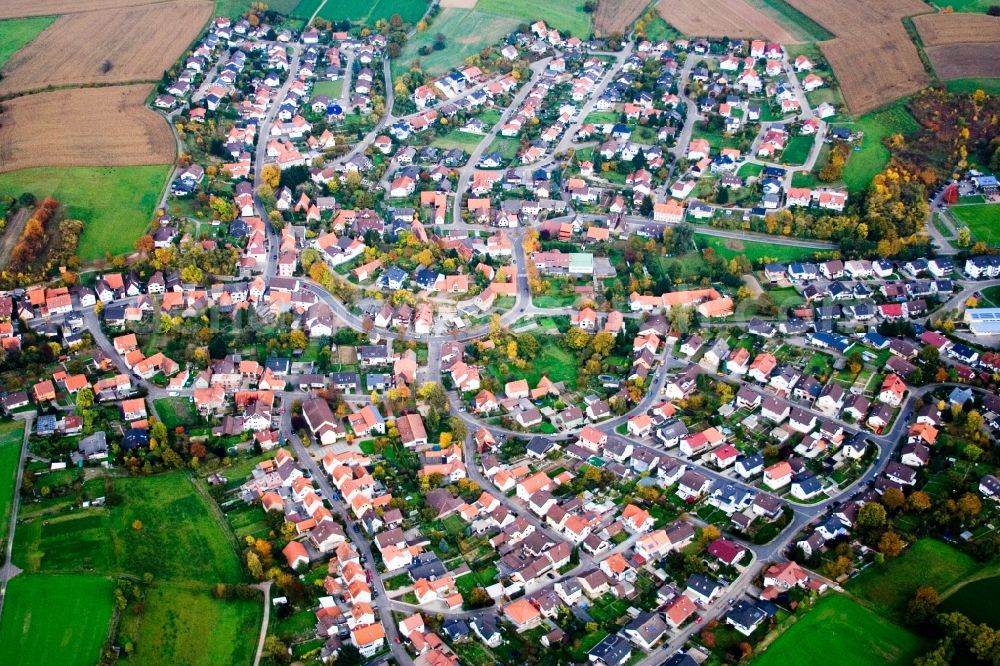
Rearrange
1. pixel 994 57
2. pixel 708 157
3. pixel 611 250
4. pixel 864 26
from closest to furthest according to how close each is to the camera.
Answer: pixel 611 250
pixel 708 157
pixel 994 57
pixel 864 26

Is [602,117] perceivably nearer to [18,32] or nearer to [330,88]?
[330,88]

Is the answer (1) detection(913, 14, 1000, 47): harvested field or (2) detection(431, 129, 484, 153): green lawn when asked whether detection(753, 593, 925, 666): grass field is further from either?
(1) detection(913, 14, 1000, 47): harvested field

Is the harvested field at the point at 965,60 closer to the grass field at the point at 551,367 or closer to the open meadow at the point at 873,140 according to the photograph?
the open meadow at the point at 873,140

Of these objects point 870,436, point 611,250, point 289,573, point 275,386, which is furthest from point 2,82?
point 870,436

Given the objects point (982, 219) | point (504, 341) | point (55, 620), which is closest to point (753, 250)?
point (982, 219)

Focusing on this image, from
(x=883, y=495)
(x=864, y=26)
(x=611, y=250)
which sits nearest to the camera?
(x=883, y=495)

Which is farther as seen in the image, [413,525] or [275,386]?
[275,386]

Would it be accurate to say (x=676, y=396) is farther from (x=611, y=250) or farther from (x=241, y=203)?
(x=241, y=203)

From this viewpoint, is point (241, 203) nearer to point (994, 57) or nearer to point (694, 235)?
point (694, 235)

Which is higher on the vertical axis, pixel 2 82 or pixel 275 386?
pixel 2 82
